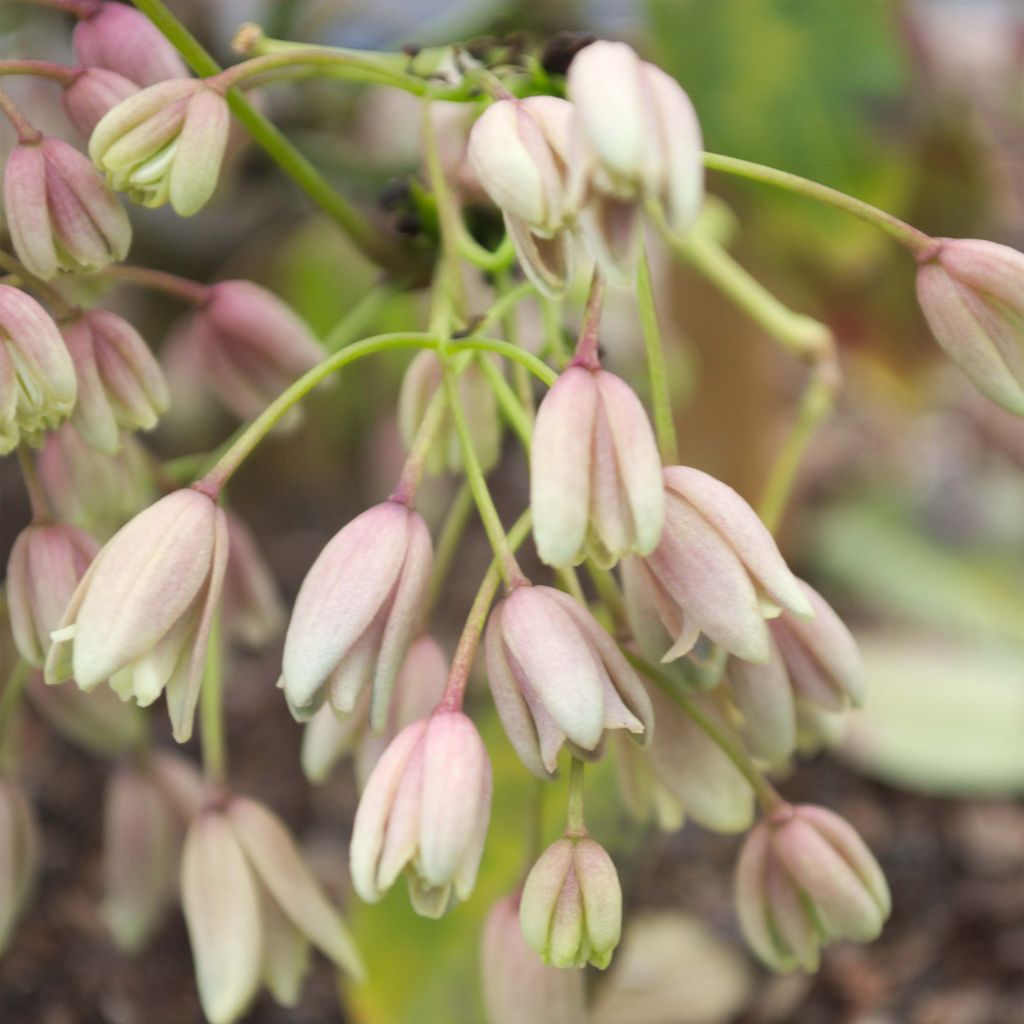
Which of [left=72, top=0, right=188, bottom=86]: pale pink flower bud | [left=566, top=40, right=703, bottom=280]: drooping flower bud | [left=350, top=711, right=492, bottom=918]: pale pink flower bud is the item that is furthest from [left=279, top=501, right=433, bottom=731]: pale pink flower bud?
[left=72, top=0, right=188, bottom=86]: pale pink flower bud

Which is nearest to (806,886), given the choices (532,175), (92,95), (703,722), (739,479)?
(703,722)

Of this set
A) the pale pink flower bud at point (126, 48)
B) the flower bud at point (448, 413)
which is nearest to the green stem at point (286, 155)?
the pale pink flower bud at point (126, 48)

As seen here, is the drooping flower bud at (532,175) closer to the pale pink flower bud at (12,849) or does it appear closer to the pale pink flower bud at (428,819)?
the pale pink flower bud at (428,819)

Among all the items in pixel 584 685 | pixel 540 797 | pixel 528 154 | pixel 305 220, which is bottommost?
pixel 305 220

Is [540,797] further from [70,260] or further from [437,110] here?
[437,110]

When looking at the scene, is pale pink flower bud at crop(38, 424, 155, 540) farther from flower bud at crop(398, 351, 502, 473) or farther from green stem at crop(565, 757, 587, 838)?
green stem at crop(565, 757, 587, 838)

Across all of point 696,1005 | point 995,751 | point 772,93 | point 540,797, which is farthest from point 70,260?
point 995,751
